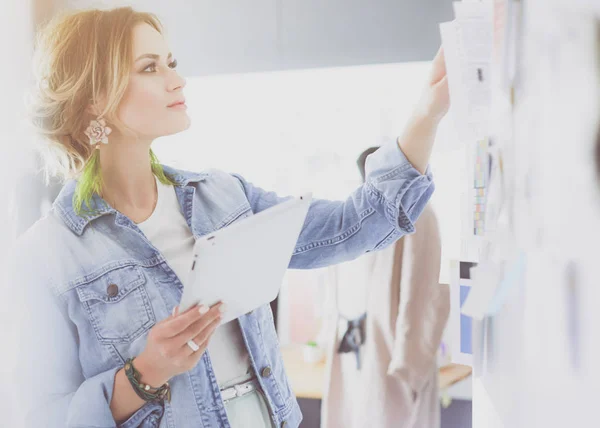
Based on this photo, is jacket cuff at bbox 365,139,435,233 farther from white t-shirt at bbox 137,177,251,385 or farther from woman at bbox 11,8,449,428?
white t-shirt at bbox 137,177,251,385

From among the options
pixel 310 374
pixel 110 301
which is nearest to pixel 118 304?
pixel 110 301

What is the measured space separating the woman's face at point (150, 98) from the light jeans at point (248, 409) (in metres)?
0.44

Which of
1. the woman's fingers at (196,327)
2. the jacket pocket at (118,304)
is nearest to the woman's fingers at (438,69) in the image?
the woman's fingers at (196,327)

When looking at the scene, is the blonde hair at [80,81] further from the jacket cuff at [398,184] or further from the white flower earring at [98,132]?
the jacket cuff at [398,184]

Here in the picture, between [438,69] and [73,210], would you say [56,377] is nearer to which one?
[73,210]

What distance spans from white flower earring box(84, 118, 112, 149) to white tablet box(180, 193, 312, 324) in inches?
14.7

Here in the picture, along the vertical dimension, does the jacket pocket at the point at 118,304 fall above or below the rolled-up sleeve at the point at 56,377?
above

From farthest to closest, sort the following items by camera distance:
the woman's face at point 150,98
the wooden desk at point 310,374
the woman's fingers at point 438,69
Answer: the wooden desk at point 310,374 → the woman's face at point 150,98 → the woman's fingers at point 438,69

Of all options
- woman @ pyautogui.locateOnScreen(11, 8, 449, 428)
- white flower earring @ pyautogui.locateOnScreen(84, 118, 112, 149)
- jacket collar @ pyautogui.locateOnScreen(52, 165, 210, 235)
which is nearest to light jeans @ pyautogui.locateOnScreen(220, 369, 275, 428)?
woman @ pyautogui.locateOnScreen(11, 8, 449, 428)

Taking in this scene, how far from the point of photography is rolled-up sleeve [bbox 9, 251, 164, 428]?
2.80 feet

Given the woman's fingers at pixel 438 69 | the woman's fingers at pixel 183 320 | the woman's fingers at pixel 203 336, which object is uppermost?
the woman's fingers at pixel 438 69

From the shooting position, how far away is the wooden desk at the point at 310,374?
202 cm

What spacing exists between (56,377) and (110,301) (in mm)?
139

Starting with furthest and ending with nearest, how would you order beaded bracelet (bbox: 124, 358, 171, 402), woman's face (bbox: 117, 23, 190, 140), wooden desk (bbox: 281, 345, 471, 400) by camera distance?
wooden desk (bbox: 281, 345, 471, 400) → woman's face (bbox: 117, 23, 190, 140) → beaded bracelet (bbox: 124, 358, 171, 402)
